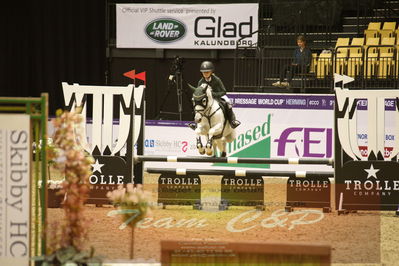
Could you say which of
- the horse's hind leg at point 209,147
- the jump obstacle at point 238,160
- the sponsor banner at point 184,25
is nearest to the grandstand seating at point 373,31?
the sponsor banner at point 184,25

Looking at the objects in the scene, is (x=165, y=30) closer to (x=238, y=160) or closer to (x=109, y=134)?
(x=109, y=134)

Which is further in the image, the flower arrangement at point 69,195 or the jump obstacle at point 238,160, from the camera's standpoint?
the jump obstacle at point 238,160

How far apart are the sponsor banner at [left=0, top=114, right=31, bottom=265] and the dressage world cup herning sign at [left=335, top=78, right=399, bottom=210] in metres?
6.27

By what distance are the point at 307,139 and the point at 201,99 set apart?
3.87m

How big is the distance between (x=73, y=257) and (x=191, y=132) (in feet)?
36.9

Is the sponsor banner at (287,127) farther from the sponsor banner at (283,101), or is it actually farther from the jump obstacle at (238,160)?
the jump obstacle at (238,160)

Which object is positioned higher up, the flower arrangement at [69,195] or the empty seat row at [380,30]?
the empty seat row at [380,30]

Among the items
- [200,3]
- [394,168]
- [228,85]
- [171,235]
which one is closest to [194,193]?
[171,235]

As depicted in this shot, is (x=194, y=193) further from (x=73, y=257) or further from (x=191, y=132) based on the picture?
(x=73, y=257)

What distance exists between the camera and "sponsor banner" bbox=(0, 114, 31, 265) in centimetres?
551

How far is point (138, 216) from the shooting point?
18.2ft

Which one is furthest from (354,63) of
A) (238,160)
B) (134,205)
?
(134,205)

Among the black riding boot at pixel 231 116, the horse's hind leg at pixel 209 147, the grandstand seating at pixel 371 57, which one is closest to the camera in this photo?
the horse's hind leg at pixel 209 147

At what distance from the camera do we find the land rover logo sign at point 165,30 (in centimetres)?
1927
